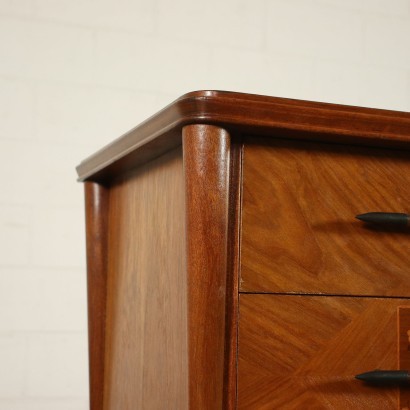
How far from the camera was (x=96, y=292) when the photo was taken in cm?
139

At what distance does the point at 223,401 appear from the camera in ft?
3.01

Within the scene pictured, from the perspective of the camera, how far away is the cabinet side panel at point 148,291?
1.03 m

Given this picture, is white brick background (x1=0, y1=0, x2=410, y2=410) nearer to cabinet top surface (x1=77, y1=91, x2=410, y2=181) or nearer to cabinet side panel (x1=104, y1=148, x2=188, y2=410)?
cabinet side panel (x1=104, y1=148, x2=188, y2=410)

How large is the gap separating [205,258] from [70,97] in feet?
2.87

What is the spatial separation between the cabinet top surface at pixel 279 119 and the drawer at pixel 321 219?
27 mm

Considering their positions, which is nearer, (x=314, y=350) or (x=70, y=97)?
(x=314, y=350)

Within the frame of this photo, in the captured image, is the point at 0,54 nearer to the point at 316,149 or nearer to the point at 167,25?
the point at 167,25

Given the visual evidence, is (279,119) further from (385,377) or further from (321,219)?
(385,377)

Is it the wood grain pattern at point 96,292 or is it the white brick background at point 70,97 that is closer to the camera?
the wood grain pattern at point 96,292

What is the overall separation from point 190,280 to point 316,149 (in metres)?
0.23

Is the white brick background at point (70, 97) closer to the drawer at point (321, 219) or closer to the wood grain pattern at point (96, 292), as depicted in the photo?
the wood grain pattern at point (96, 292)

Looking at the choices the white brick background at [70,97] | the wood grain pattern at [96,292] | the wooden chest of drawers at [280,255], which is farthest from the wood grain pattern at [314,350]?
the white brick background at [70,97]

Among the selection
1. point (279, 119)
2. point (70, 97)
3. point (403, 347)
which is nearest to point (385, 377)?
point (403, 347)

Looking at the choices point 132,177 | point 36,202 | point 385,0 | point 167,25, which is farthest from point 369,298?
point 385,0
